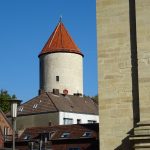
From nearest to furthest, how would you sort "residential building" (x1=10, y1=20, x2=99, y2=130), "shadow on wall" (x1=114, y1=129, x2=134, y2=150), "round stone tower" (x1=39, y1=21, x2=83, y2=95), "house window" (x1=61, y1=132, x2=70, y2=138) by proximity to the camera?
"shadow on wall" (x1=114, y1=129, x2=134, y2=150) < "house window" (x1=61, y1=132, x2=70, y2=138) < "residential building" (x1=10, y1=20, x2=99, y2=130) < "round stone tower" (x1=39, y1=21, x2=83, y2=95)

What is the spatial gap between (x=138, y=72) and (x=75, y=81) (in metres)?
65.0

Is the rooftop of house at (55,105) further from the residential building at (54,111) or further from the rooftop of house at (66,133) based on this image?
the rooftop of house at (66,133)

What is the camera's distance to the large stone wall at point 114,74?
53.7ft

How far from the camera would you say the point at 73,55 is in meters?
83.1

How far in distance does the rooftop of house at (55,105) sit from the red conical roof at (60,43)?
10.3 metres

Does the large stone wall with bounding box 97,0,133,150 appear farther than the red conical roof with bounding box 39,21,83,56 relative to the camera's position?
No

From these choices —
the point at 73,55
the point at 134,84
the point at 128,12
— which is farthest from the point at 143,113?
the point at 73,55

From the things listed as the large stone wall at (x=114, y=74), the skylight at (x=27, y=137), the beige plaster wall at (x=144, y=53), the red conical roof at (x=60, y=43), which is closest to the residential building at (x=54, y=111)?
the skylight at (x=27, y=137)

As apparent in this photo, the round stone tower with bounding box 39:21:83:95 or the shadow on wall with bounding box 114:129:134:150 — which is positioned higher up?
the round stone tower with bounding box 39:21:83:95

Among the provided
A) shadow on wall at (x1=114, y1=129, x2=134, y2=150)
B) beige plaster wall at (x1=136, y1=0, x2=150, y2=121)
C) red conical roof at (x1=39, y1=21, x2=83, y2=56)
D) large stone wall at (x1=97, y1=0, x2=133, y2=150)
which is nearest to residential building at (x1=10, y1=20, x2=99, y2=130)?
red conical roof at (x1=39, y1=21, x2=83, y2=56)

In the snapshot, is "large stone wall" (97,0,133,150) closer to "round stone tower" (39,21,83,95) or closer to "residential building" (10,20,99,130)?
"residential building" (10,20,99,130)

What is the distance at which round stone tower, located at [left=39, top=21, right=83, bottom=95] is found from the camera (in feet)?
262

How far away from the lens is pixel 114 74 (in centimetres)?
1675

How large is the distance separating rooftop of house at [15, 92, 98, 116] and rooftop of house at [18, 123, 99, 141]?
9.38m
